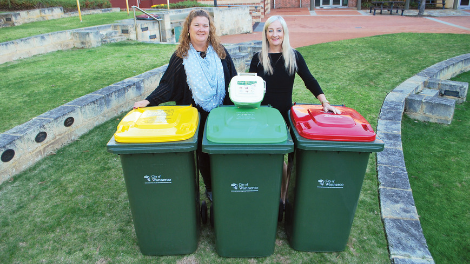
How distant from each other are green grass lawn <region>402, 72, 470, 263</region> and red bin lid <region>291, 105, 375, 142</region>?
4.64 feet

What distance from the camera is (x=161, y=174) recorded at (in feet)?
7.80

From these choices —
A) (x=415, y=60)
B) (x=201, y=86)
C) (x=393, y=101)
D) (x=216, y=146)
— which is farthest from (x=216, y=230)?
(x=415, y=60)

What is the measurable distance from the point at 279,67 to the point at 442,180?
2549 millimetres

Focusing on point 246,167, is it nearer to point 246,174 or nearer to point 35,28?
point 246,174

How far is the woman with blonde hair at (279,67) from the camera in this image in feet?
9.57

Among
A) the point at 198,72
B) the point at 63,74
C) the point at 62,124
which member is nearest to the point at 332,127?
the point at 198,72

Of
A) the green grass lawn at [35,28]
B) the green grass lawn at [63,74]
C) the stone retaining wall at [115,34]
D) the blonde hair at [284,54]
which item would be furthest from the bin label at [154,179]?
the green grass lawn at [35,28]

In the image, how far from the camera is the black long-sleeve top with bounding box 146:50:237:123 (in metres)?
2.97

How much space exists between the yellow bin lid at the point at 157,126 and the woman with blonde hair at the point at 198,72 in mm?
316

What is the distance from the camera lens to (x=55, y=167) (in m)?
3.96

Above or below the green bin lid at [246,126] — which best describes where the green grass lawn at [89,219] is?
below

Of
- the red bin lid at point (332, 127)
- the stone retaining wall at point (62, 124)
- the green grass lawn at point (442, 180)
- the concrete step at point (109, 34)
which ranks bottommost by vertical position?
the green grass lawn at point (442, 180)

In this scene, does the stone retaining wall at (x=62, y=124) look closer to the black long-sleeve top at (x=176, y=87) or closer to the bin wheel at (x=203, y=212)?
the black long-sleeve top at (x=176, y=87)

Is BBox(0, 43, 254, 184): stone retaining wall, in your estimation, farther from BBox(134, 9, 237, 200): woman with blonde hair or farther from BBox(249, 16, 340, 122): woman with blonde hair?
BBox(249, 16, 340, 122): woman with blonde hair
